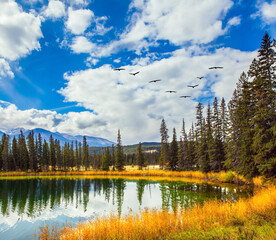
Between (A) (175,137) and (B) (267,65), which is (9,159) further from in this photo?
(B) (267,65)

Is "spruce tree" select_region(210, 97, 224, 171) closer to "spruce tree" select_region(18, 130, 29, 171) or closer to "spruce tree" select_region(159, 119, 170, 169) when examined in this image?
"spruce tree" select_region(159, 119, 170, 169)

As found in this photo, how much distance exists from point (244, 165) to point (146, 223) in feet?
69.6

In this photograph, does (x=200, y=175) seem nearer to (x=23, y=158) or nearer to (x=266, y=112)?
(x=266, y=112)

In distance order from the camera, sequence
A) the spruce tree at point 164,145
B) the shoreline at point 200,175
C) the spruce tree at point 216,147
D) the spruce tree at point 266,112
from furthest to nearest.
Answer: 1. the spruce tree at point 164,145
2. the spruce tree at point 216,147
3. the shoreline at point 200,175
4. the spruce tree at point 266,112

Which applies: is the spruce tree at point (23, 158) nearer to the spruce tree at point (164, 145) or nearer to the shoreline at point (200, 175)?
the shoreline at point (200, 175)

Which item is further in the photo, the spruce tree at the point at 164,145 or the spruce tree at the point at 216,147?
the spruce tree at the point at 164,145

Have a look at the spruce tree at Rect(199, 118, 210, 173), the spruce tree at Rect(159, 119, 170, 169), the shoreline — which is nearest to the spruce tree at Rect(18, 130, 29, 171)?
the shoreline

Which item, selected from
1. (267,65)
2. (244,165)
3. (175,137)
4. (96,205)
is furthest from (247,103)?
(175,137)

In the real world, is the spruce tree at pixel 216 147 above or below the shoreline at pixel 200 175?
above

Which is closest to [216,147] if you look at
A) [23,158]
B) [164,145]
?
[164,145]

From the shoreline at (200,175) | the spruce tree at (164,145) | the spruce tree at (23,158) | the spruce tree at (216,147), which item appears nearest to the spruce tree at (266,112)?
the shoreline at (200,175)

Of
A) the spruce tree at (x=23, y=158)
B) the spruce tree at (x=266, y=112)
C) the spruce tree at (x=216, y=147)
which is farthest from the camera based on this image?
the spruce tree at (x=23, y=158)

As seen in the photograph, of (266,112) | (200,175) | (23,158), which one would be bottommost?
(200,175)

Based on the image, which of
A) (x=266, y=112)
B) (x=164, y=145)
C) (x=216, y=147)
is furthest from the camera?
(x=164, y=145)
